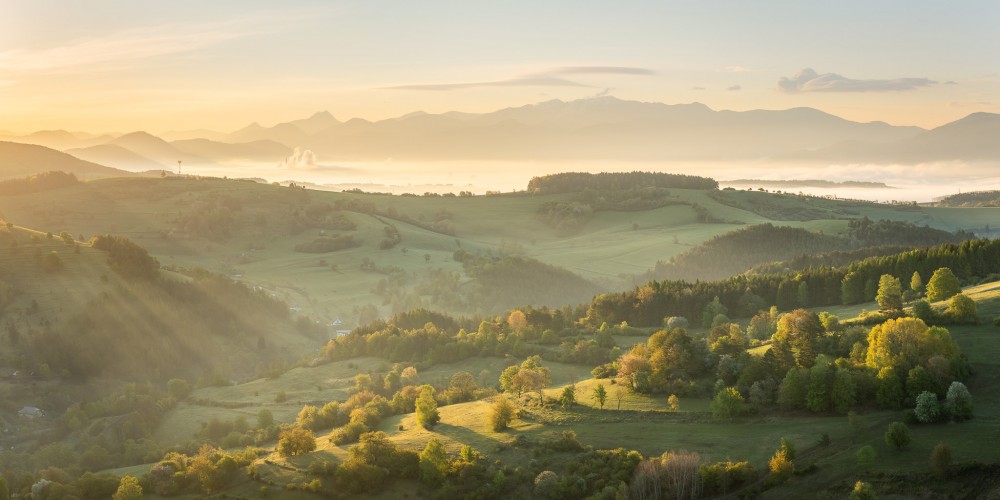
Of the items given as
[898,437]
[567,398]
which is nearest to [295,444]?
[567,398]

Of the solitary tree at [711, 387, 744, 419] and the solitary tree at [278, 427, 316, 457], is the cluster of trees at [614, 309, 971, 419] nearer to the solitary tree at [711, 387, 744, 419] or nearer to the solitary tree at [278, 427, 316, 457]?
the solitary tree at [711, 387, 744, 419]

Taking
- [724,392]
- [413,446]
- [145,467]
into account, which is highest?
[724,392]

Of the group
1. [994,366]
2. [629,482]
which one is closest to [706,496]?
[629,482]

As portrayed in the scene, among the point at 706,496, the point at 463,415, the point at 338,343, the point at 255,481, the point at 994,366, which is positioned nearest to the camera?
the point at 706,496

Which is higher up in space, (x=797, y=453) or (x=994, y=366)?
(x=994, y=366)

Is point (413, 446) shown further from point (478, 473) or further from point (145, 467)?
point (145, 467)

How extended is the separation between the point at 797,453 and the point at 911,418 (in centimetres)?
1191

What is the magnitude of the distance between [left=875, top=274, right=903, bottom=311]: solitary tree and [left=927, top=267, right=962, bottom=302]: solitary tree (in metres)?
4.24

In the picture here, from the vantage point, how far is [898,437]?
7975 centimetres

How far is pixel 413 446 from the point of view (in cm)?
10125

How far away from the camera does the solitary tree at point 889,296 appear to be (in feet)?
386

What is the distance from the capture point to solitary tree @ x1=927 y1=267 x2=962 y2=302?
4729 inches

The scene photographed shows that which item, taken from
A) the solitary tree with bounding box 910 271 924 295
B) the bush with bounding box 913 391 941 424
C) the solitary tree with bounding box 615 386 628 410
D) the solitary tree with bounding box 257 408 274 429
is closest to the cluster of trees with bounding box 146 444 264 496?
the solitary tree with bounding box 257 408 274 429

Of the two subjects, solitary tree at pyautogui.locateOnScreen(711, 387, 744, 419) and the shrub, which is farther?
solitary tree at pyautogui.locateOnScreen(711, 387, 744, 419)
